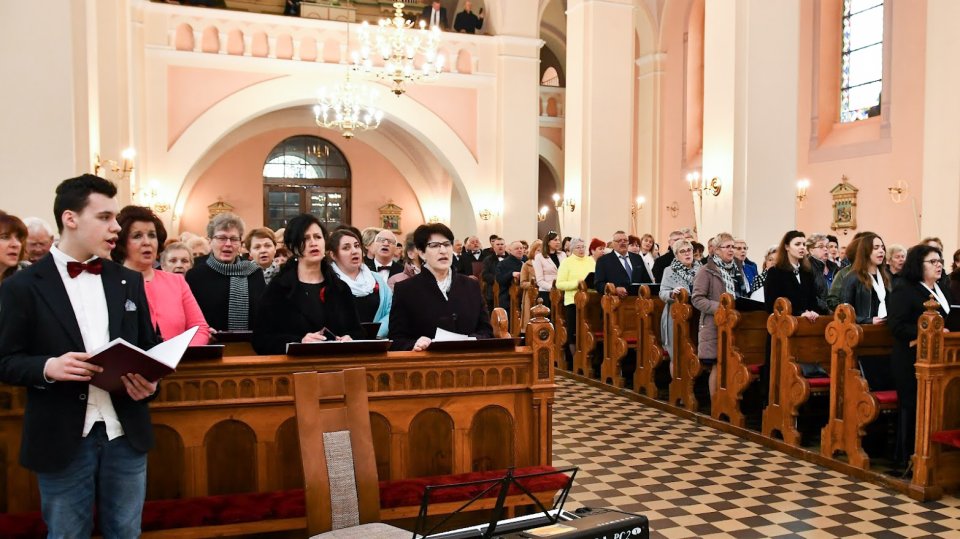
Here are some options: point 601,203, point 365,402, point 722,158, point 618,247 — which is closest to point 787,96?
point 722,158

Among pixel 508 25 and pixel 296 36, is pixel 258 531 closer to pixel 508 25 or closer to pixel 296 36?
pixel 296 36

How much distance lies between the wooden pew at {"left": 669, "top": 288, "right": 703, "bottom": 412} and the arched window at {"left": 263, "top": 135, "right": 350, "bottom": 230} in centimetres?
1459

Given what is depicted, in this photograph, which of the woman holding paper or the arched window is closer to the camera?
the woman holding paper

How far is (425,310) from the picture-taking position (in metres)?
4.11

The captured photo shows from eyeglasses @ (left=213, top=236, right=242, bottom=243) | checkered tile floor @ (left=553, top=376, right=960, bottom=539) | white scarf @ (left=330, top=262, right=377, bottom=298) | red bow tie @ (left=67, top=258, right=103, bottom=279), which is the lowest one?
checkered tile floor @ (left=553, top=376, right=960, bottom=539)

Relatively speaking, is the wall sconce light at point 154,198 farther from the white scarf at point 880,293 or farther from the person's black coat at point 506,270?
the white scarf at point 880,293

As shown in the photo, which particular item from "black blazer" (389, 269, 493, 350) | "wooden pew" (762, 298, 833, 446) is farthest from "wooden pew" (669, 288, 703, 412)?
"black blazer" (389, 269, 493, 350)

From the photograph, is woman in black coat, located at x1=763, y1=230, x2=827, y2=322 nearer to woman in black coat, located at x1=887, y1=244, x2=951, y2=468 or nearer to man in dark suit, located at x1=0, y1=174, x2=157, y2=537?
woman in black coat, located at x1=887, y1=244, x2=951, y2=468

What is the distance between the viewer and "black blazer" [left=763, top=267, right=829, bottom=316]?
20.2 ft

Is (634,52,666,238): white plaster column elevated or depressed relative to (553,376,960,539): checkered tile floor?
elevated

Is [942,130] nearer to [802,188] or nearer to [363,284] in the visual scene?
[802,188]

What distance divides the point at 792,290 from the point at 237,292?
4190 mm

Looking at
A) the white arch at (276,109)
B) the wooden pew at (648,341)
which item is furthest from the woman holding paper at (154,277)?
the white arch at (276,109)

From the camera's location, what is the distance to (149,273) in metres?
3.48
